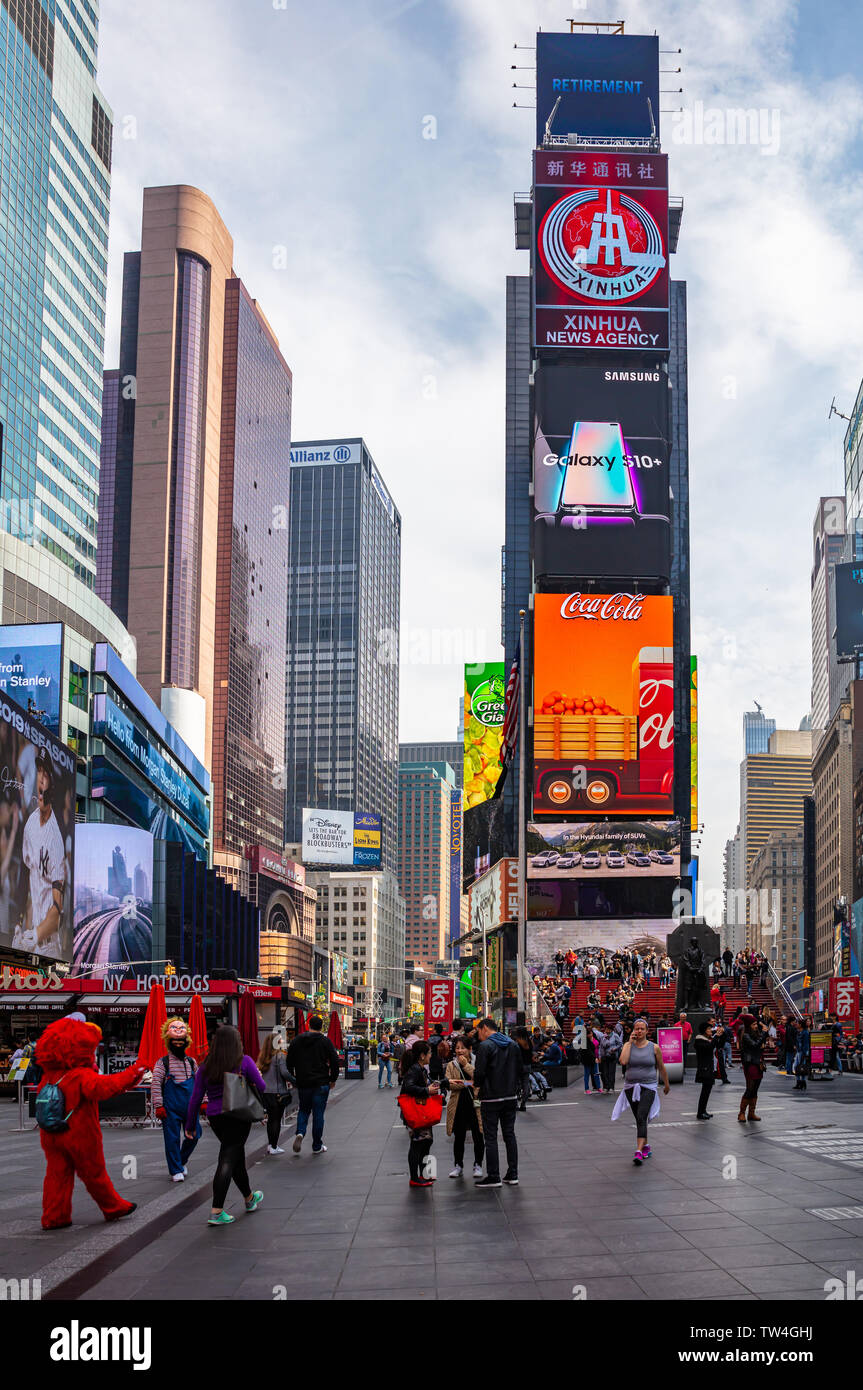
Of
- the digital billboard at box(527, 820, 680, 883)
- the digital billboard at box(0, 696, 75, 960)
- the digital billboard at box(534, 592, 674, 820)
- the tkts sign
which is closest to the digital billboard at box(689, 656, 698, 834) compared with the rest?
the digital billboard at box(534, 592, 674, 820)

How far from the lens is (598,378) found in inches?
3583

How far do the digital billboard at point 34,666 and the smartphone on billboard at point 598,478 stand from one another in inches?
1357

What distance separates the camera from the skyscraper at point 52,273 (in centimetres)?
10288

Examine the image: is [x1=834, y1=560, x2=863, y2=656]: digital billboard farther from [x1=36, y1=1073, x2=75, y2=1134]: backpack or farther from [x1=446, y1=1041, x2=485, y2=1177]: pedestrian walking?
[x1=36, y1=1073, x2=75, y2=1134]: backpack

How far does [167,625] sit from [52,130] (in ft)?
264

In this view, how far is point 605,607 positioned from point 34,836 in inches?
1882

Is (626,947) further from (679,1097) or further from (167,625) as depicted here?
(167,625)

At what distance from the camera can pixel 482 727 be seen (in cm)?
12912

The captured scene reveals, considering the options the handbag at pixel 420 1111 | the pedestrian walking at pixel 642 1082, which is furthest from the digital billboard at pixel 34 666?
the handbag at pixel 420 1111

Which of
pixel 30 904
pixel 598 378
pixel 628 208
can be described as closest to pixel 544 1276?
pixel 30 904

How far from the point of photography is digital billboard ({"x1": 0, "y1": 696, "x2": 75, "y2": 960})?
45031mm

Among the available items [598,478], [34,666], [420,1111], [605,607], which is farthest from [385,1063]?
[598,478]

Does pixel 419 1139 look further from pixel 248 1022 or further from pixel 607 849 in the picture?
pixel 607 849

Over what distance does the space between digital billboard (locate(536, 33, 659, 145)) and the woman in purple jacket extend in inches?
4033
